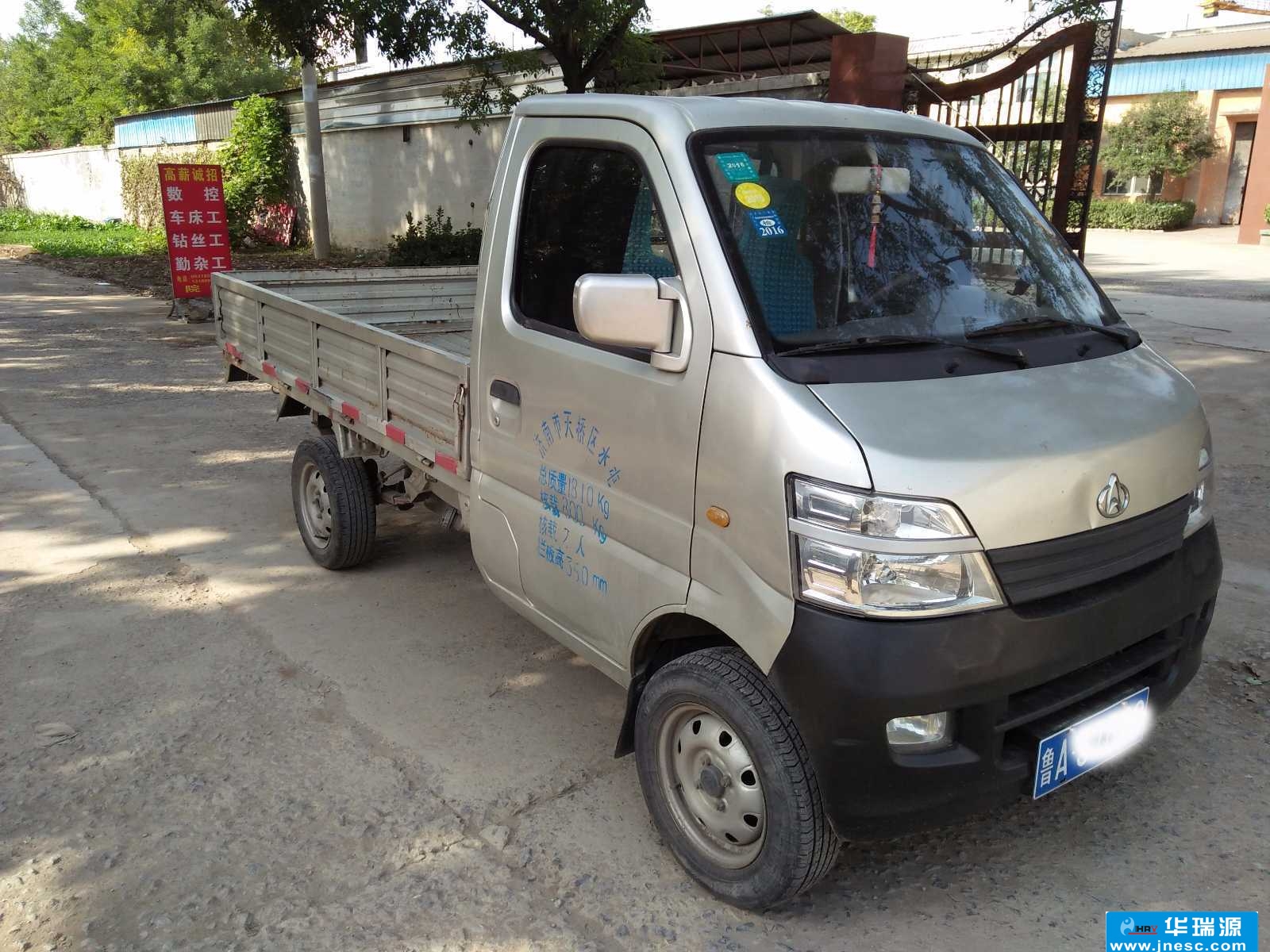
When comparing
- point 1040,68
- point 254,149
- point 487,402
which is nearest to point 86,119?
point 254,149

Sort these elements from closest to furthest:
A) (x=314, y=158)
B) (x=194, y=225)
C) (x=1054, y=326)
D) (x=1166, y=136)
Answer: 1. (x=1054, y=326)
2. (x=194, y=225)
3. (x=314, y=158)
4. (x=1166, y=136)

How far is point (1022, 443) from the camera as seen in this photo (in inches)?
94.6

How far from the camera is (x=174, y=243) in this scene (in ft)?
41.4

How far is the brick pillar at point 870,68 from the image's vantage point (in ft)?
28.5

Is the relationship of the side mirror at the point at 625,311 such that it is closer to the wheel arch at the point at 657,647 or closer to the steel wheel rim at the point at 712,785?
the wheel arch at the point at 657,647

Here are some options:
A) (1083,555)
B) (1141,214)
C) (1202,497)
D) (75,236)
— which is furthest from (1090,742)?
(1141,214)

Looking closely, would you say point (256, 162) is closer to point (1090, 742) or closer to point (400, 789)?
point (400, 789)

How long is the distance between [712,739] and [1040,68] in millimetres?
7885

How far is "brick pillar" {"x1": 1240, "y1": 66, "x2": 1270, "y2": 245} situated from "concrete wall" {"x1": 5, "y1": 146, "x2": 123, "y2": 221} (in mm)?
31935

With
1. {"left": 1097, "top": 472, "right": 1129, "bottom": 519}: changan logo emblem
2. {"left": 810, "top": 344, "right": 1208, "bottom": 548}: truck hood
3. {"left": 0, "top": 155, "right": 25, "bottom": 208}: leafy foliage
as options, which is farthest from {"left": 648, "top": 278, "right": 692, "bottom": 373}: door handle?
{"left": 0, "top": 155, "right": 25, "bottom": 208}: leafy foliage

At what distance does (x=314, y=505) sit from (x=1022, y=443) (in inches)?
152

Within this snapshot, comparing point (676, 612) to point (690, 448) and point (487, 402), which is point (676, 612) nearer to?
Answer: point (690, 448)

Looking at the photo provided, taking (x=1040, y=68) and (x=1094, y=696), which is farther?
(x=1040, y=68)

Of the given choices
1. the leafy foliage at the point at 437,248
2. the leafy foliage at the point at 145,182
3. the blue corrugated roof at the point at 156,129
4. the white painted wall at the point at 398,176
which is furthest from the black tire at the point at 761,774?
the blue corrugated roof at the point at 156,129
